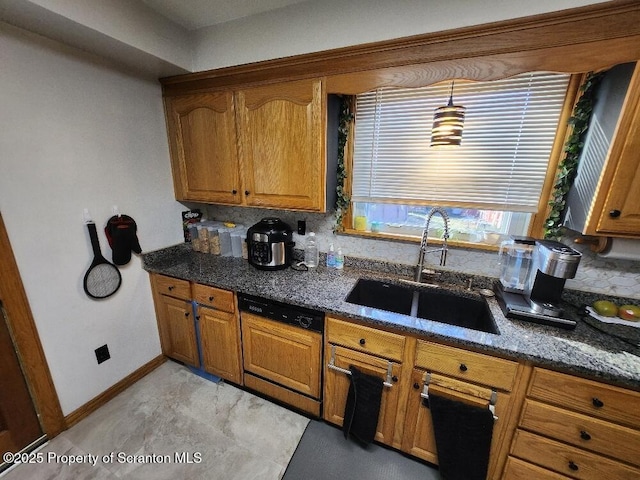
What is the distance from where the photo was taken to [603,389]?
97 cm

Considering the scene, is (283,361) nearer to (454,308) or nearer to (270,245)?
(270,245)

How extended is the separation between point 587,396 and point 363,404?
0.92 meters

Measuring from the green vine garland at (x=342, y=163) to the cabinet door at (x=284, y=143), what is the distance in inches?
10.4

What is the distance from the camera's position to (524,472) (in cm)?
117

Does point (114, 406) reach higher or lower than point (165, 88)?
lower

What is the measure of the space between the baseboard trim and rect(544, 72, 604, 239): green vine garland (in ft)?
9.22

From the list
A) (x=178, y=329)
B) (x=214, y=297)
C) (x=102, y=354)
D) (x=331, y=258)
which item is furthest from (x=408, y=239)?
(x=102, y=354)

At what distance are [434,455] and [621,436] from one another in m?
0.75


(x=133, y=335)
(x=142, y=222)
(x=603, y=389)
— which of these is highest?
(x=142, y=222)

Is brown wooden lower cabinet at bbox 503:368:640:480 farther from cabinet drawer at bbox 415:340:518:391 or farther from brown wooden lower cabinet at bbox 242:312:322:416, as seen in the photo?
brown wooden lower cabinet at bbox 242:312:322:416

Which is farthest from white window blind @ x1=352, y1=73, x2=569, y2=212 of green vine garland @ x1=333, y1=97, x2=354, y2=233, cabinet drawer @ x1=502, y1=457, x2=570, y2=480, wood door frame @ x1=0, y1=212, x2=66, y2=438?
wood door frame @ x1=0, y1=212, x2=66, y2=438

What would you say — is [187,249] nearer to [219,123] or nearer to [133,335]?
[133,335]

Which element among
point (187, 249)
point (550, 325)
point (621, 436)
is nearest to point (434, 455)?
point (621, 436)

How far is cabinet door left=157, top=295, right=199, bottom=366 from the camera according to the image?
1861 millimetres
